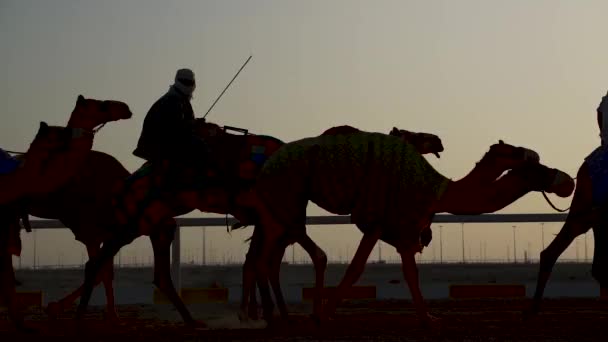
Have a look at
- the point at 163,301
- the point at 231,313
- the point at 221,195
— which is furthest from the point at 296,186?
the point at 163,301

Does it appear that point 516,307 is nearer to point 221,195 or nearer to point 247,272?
point 247,272

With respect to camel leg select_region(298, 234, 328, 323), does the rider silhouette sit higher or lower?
higher

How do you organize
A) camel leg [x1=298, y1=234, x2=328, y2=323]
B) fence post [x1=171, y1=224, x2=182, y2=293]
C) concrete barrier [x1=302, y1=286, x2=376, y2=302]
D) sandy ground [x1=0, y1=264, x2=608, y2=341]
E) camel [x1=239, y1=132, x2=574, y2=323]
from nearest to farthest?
sandy ground [x1=0, y1=264, x2=608, y2=341] → camel [x1=239, y1=132, x2=574, y2=323] → camel leg [x1=298, y1=234, x2=328, y2=323] → fence post [x1=171, y1=224, x2=182, y2=293] → concrete barrier [x1=302, y1=286, x2=376, y2=302]

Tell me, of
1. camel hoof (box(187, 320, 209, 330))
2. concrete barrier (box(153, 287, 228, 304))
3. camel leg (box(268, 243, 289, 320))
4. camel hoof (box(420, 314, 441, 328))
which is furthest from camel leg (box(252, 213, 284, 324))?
concrete barrier (box(153, 287, 228, 304))

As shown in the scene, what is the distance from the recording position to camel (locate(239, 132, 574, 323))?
11258 millimetres

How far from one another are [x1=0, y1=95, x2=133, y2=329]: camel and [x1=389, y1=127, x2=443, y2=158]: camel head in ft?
10.1

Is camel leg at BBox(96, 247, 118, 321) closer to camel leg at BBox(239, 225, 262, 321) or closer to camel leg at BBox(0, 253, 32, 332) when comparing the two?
camel leg at BBox(0, 253, 32, 332)

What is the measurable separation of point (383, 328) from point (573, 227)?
2.19 meters

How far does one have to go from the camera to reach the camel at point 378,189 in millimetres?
11258

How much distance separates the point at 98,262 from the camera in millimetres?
11195

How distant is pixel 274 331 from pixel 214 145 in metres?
2.38

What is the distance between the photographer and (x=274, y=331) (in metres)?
11.0

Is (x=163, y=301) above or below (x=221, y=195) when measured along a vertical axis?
below

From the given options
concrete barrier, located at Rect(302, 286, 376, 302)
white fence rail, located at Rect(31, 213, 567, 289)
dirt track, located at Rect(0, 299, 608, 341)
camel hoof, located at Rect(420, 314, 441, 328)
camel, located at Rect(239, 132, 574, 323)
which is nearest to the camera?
dirt track, located at Rect(0, 299, 608, 341)
